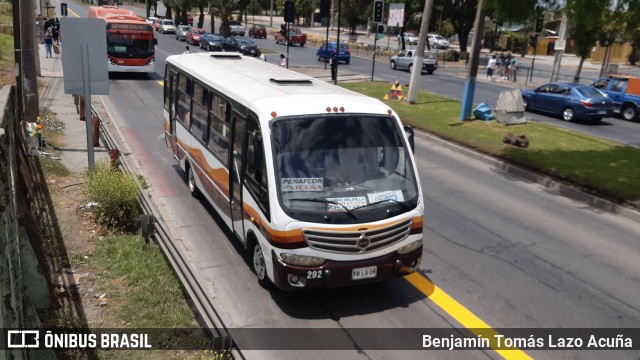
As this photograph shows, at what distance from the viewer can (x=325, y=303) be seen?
308 inches

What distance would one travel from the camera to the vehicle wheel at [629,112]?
25453 mm

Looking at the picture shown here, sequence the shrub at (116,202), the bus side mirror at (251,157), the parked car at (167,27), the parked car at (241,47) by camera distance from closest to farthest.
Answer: the bus side mirror at (251,157) < the shrub at (116,202) < the parked car at (241,47) < the parked car at (167,27)

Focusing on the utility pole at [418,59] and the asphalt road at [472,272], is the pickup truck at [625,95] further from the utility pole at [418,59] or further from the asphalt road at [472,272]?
the asphalt road at [472,272]

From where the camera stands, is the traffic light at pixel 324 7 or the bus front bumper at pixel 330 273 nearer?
the bus front bumper at pixel 330 273

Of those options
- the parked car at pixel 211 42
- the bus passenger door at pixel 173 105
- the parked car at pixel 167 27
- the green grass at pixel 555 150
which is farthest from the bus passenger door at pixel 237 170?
the parked car at pixel 167 27

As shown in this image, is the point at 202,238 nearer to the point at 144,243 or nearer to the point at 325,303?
the point at 144,243

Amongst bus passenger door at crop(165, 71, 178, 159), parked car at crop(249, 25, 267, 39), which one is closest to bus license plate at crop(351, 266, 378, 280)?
bus passenger door at crop(165, 71, 178, 159)

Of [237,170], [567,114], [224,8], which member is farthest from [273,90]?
[224,8]

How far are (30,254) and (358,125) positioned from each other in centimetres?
448

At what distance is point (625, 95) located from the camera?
85.3 ft

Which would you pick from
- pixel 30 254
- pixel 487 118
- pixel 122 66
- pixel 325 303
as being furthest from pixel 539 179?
pixel 122 66

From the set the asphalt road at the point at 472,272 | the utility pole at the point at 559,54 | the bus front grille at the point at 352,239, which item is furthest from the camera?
the utility pole at the point at 559,54

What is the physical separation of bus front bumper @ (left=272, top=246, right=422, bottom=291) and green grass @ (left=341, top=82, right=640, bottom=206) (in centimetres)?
786

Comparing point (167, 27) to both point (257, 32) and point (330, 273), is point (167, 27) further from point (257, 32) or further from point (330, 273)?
point (330, 273)
